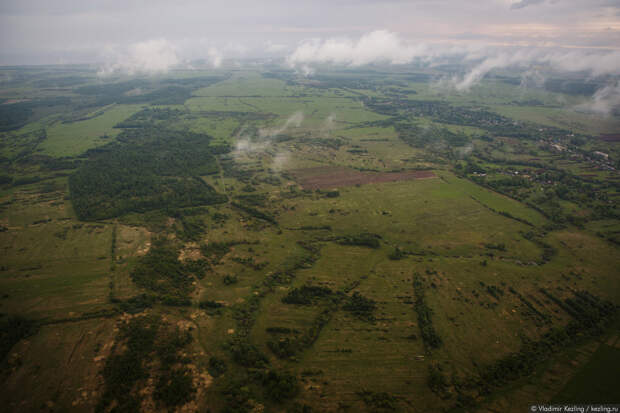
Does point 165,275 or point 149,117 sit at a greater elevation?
point 149,117

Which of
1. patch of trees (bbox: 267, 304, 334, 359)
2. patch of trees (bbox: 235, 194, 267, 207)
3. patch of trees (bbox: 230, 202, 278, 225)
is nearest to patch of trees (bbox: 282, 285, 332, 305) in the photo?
patch of trees (bbox: 267, 304, 334, 359)

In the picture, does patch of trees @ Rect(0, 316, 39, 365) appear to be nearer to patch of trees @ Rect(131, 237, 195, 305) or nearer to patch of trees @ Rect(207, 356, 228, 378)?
patch of trees @ Rect(131, 237, 195, 305)

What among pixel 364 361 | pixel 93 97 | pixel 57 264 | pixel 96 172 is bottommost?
pixel 364 361

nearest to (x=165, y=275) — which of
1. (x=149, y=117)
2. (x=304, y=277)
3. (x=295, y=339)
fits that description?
(x=304, y=277)

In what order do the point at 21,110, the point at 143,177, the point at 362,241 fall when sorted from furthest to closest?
the point at 21,110, the point at 143,177, the point at 362,241

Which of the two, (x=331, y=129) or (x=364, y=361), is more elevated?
(x=331, y=129)

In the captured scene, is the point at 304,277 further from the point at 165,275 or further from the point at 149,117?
the point at 149,117

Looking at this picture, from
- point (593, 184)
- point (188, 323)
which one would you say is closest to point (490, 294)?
point (188, 323)

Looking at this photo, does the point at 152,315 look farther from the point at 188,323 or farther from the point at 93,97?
the point at 93,97
